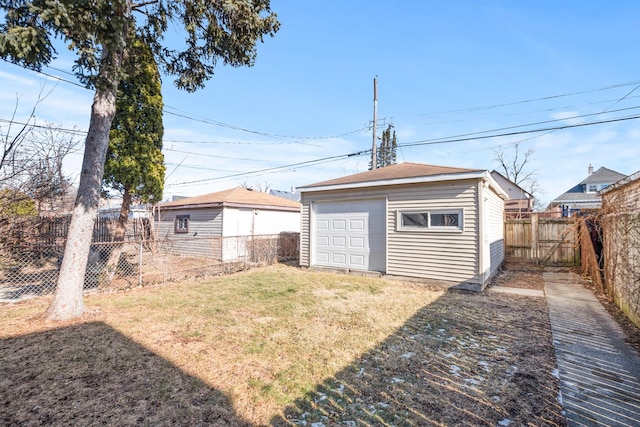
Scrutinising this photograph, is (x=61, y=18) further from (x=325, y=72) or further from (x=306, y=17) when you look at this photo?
(x=325, y=72)

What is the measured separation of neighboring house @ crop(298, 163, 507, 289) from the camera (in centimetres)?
726

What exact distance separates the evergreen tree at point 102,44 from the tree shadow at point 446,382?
4.86m

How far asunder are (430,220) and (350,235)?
2.53 metres

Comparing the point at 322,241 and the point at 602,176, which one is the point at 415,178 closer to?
the point at 322,241

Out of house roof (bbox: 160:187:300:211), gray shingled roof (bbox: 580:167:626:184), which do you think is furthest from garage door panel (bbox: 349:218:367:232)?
gray shingled roof (bbox: 580:167:626:184)

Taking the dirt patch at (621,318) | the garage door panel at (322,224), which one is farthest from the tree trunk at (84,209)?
the dirt patch at (621,318)

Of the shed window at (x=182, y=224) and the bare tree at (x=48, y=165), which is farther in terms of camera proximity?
the shed window at (x=182, y=224)

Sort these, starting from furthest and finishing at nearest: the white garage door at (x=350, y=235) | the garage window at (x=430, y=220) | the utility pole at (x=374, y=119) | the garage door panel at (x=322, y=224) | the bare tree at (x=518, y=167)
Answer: the bare tree at (x=518, y=167) → the utility pole at (x=374, y=119) → the garage door panel at (x=322, y=224) → the white garage door at (x=350, y=235) → the garage window at (x=430, y=220)

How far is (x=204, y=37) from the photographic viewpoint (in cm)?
636

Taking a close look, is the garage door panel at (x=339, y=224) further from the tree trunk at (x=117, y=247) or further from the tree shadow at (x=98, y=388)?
the tree shadow at (x=98, y=388)

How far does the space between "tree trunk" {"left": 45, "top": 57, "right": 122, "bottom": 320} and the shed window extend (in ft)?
31.7

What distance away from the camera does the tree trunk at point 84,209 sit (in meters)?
4.93

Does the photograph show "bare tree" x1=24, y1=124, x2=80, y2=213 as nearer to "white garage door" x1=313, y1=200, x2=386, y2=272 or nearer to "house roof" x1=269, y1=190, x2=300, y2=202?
"white garage door" x1=313, y1=200, x2=386, y2=272

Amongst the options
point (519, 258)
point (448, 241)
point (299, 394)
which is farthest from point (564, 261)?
point (299, 394)
